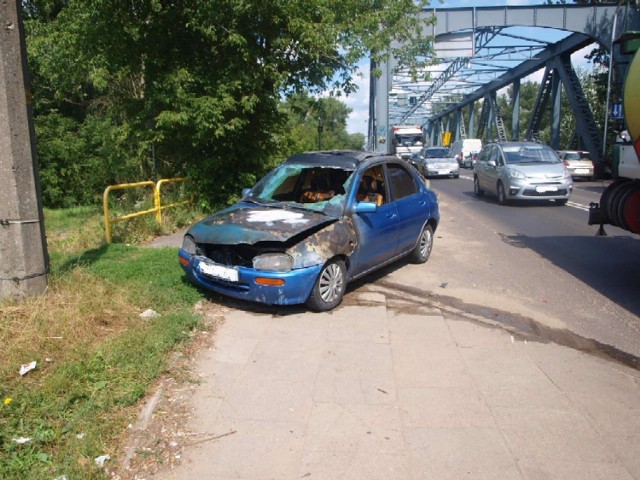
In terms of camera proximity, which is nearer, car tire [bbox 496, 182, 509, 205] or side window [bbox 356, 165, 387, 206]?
side window [bbox 356, 165, 387, 206]

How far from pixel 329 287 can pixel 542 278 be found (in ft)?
11.3

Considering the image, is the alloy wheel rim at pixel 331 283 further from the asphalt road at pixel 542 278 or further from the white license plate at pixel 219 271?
the asphalt road at pixel 542 278

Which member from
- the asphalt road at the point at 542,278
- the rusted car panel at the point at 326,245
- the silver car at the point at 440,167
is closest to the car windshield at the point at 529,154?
the asphalt road at the point at 542,278

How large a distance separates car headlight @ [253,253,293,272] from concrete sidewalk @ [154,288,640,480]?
55 cm

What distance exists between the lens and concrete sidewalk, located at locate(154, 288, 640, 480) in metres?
3.09

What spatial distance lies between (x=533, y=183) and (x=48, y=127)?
13966mm

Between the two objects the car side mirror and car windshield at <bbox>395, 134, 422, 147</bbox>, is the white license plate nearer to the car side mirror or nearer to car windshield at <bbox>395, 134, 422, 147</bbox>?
the car side mirror

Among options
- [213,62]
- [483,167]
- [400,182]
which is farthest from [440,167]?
[400,182]

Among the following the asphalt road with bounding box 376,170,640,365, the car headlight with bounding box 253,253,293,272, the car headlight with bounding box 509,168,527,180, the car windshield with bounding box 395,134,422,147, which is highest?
the car windshield with bounding box 395,134,422,147

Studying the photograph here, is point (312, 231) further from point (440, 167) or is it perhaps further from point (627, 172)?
point (440, 167)

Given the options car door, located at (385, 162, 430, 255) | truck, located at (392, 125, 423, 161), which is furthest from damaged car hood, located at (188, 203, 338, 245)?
truck, located at (392, 125, 423, 161)

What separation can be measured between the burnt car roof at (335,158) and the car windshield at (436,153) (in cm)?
2451

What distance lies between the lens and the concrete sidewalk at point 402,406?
3092 millimetres

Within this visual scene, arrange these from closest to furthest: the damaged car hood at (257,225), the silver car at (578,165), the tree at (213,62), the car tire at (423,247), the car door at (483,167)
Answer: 1. the damaged car hood at (257,225)
2. the car tire at (423,247)
3. the tree at (213,62)
4. the car door at (483,167)
5. the silver car at (578,165)
